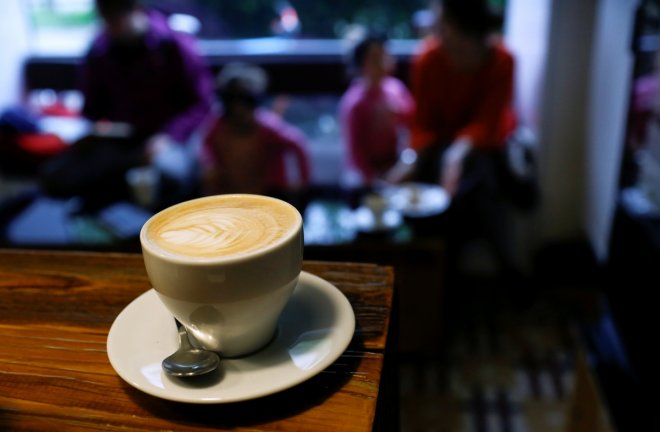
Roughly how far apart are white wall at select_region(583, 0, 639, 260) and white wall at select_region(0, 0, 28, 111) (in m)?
2.60

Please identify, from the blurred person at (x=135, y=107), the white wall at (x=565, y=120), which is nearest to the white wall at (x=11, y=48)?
the blurred person at (x=135, y=107)

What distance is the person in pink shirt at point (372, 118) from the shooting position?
2.51 meters

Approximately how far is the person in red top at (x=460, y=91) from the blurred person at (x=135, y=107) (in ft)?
3.09

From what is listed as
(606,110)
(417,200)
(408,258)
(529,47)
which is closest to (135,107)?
(417,200)

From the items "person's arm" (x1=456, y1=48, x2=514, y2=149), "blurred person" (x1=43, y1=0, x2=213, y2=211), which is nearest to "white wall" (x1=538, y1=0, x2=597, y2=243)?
"person's arm" (x1=456, y1=48, x2=514, y2=149)

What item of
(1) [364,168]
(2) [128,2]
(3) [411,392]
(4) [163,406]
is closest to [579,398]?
(3) [411,392]

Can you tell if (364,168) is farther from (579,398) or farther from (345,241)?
(579,398)

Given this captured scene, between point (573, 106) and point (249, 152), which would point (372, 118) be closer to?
point (249, 152)

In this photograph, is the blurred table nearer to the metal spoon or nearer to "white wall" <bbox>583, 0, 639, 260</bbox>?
"white wall" <bbox>583, 0, 639, 260</bbox>

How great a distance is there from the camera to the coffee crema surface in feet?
1.63

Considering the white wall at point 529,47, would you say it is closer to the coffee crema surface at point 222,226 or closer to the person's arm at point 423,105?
the person's arm at point 423,105

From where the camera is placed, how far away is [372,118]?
2.56 meters

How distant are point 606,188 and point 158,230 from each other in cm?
203

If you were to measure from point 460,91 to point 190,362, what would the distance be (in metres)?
2.21
